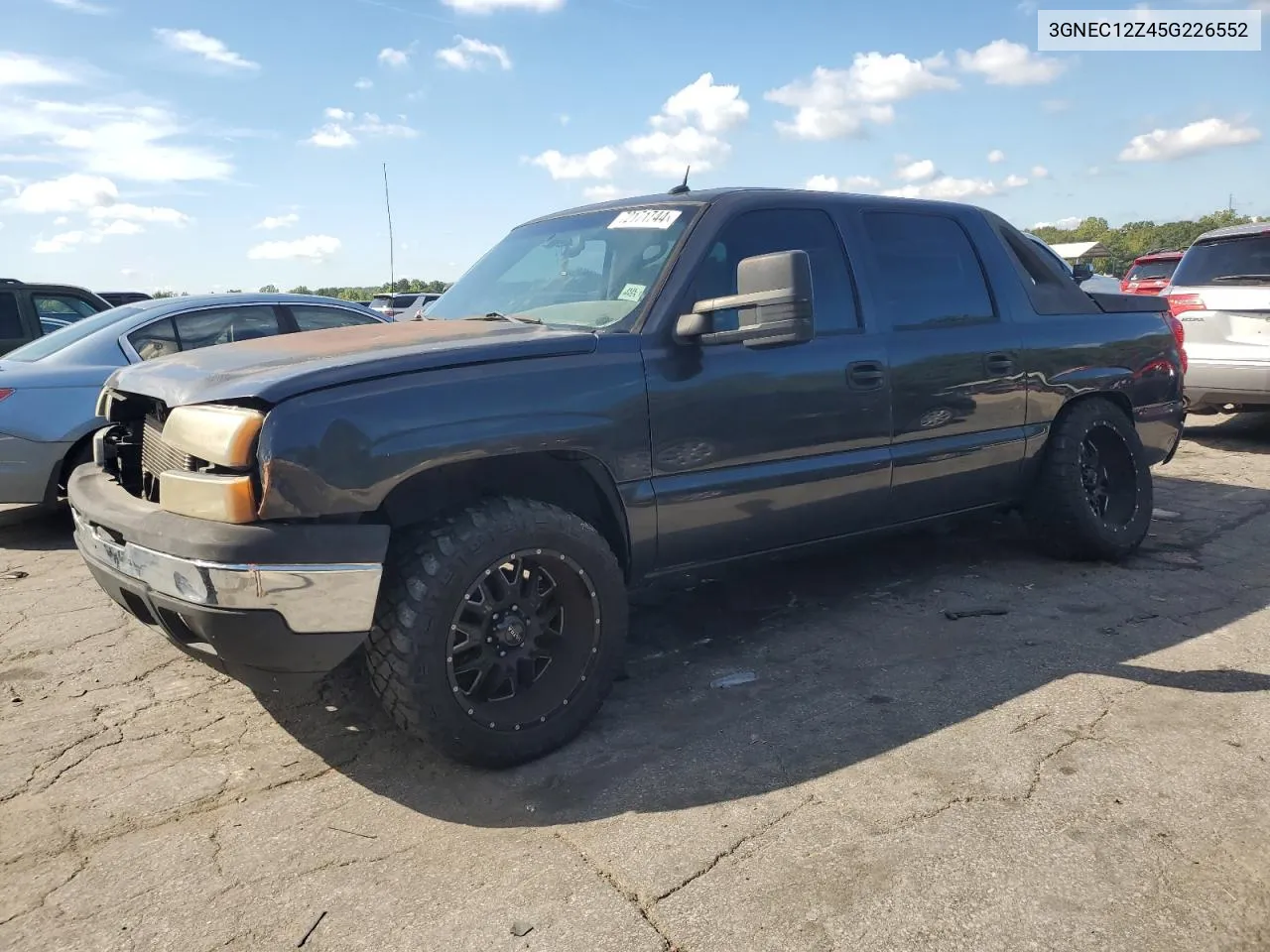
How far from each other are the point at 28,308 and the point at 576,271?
21.8ft

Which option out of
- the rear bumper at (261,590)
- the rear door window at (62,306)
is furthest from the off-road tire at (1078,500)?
the rear door window at (62,306)

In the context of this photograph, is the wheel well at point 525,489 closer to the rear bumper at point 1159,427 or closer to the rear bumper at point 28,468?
the rear bumper at point 1159,427

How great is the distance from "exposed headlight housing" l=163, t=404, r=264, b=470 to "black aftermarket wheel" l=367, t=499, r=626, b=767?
21.0 inches

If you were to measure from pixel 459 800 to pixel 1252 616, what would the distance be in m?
3.46

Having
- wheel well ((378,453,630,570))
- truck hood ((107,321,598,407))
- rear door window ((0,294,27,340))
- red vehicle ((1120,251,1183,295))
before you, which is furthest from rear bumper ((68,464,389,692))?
red vehicle ((1120,251,1183,295))

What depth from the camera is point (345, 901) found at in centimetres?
228

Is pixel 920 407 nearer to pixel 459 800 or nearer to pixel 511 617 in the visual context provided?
pixel 511 617

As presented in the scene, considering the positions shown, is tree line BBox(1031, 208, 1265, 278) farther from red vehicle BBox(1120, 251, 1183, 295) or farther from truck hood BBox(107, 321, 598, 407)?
truck hood BBox(107, 321, 598, 407)

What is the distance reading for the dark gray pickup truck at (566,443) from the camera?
2.60m

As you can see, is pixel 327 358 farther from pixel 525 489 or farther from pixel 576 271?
pixel 576 271

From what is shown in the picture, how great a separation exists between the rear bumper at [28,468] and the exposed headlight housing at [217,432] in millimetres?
3557

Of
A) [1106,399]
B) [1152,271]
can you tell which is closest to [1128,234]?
[1152,271]

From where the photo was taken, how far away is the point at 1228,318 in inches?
307

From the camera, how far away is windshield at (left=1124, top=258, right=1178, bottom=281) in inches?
599
